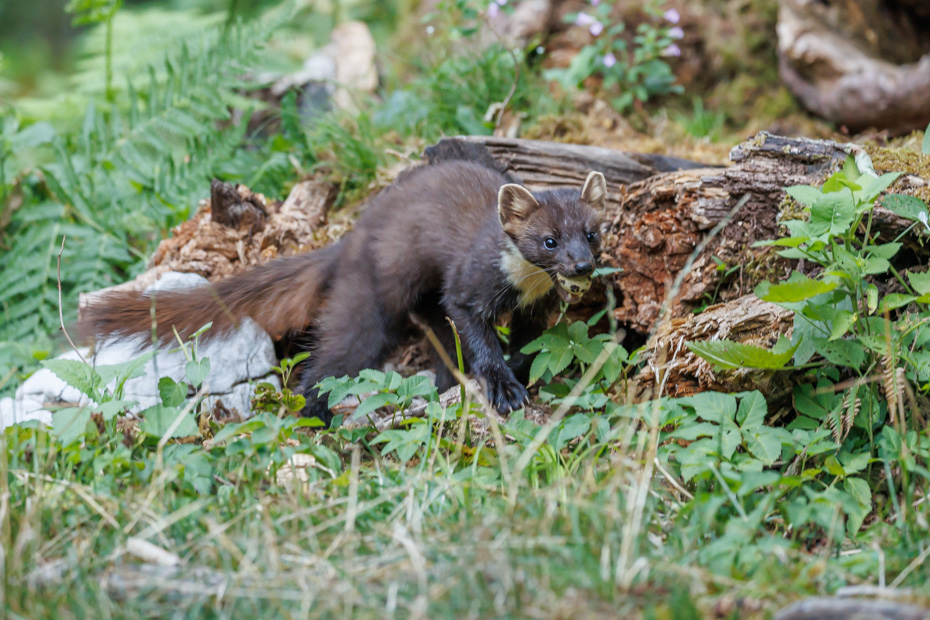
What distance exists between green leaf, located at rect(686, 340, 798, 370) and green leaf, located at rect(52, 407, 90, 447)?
2.28 meters

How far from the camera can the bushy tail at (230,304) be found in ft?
14.2

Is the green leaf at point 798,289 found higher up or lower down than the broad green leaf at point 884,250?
lower down

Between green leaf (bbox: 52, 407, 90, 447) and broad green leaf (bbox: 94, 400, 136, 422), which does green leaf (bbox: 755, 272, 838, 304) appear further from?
green leaf (bbox: 52, 407, 90, 447)

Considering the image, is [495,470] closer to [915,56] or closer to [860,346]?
[860,346]

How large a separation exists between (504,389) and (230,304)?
162 cm

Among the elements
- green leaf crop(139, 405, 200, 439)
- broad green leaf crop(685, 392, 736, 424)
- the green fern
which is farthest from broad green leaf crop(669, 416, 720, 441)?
the green fern

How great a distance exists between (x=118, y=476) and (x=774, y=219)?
10.3 ft

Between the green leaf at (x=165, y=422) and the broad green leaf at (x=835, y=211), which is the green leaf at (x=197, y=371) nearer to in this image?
the green leaf at (x=165, y=422)

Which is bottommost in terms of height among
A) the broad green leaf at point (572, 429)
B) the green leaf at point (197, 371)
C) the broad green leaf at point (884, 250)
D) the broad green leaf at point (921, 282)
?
the broad green leaf at point (572, 429)

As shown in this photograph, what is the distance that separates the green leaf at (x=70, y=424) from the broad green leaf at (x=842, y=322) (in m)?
2.69

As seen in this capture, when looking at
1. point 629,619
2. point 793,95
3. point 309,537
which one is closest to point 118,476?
point 309,537

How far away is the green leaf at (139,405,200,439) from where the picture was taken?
2919 millimetres

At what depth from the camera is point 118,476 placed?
280cm

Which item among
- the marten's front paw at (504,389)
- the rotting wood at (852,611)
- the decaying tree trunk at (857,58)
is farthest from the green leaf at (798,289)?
the decaying tree trunk at (857,58)
